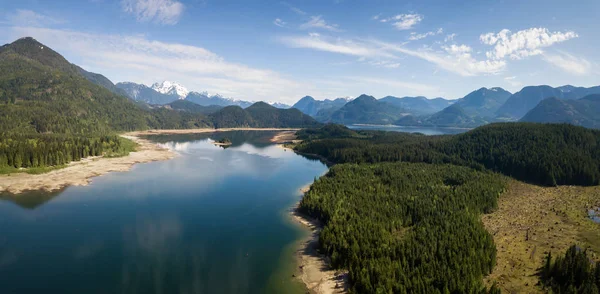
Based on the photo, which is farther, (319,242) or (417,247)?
(319,242)

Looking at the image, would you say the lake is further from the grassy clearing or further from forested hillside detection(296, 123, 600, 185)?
forested hillside detection(296, 123, 600, 185)

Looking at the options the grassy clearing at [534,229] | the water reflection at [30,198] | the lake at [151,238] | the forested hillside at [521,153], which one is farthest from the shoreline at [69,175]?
the grassy clearing at [534,229]

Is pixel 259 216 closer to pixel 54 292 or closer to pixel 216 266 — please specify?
pixel 216 266

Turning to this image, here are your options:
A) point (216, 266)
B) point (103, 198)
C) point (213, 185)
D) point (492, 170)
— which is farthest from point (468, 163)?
point (103, 198)

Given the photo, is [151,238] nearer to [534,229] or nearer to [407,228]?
[407,228]

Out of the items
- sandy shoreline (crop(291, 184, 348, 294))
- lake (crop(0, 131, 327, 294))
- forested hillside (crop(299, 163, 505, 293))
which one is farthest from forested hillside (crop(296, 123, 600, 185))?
sandy shoreline (crop(291, 184, 348, 294))

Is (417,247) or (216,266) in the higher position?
(417,247)

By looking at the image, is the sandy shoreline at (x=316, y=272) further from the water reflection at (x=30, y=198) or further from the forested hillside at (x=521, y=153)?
the forested hillside at (x=521, y=153)
